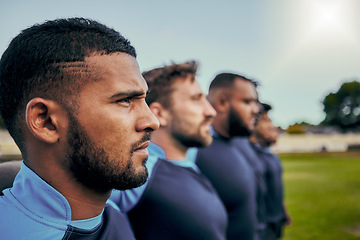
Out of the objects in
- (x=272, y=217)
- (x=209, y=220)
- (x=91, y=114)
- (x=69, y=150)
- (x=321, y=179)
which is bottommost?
(x=321, y=179)

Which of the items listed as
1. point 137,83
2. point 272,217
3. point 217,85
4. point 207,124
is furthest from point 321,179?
point 137,83

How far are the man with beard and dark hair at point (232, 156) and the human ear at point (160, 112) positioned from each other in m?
1.03

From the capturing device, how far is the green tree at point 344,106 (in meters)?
63.1

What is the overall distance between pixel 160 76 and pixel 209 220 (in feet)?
3.75

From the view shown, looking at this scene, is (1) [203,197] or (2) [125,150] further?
(1) [203,197]

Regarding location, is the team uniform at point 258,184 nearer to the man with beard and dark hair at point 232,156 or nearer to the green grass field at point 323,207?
the man with beard and dark hair at point 232,156

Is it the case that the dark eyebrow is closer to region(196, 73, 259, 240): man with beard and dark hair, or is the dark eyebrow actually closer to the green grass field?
region(196, 73, 259, 240): man with beard and dark hair

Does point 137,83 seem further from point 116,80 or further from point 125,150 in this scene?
point 125,150

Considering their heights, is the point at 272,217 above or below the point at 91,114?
below

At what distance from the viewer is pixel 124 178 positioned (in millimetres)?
1325

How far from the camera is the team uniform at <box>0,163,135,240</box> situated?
47.9 inches

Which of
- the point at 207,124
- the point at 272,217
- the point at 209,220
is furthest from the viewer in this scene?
the point at 272,217

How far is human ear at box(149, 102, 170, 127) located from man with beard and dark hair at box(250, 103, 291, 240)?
356cm

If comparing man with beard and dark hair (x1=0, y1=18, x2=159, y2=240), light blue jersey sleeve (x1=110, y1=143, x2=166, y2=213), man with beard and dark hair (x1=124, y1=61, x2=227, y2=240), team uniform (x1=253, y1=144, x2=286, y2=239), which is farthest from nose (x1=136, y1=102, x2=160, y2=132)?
team uniform (x1=253, y1=144, x2=286, y2=239)
